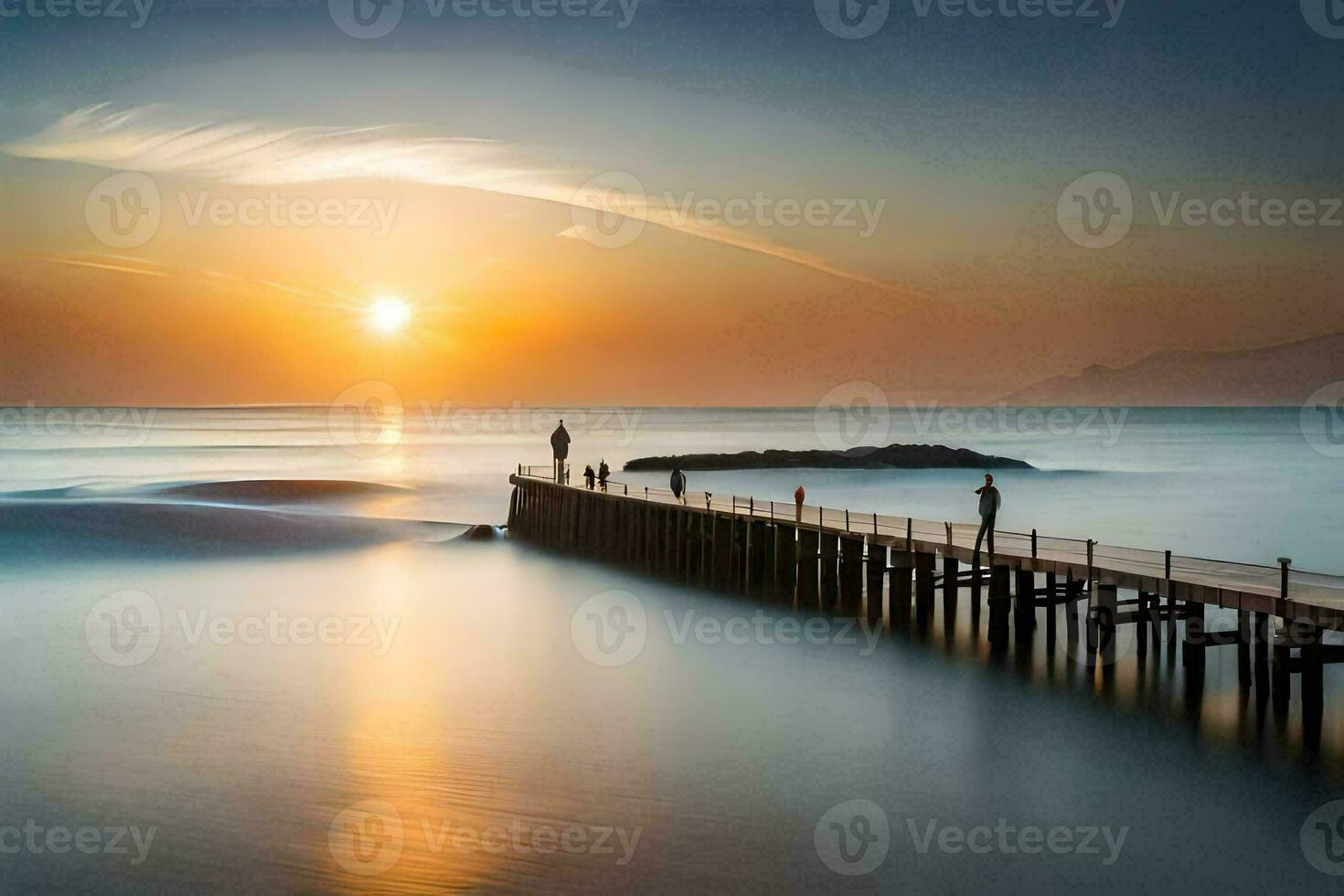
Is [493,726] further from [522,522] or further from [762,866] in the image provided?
[522,522]

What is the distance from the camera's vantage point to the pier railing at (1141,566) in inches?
670

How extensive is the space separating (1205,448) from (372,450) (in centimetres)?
8268

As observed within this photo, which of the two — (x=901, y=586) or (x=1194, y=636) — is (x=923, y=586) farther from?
(x=1194, y=636)

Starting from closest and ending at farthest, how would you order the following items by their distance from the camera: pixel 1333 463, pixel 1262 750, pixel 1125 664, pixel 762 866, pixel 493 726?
pixel 762 866 < pixel 1262 750 < pixel 493 726 < pixel 1125 664 < pixel 1333 463

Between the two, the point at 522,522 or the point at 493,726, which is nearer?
the point at 493,726

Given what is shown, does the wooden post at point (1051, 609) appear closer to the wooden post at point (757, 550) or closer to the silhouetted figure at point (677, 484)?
the wooden post at point (757, 550)

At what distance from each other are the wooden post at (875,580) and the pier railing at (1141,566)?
0.49 meters

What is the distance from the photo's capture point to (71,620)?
91.1ft

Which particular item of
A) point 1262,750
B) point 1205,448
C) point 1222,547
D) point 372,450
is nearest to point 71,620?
point 1262,750

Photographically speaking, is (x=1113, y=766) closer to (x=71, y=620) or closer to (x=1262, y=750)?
(x=1262, y=750)

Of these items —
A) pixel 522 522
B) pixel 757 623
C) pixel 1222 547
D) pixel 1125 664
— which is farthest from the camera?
pixel 522 522

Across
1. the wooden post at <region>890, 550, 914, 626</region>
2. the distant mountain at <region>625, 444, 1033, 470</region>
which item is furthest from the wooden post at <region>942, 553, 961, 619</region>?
the distant mountain at <region>625, 444, 1033, 470</region>

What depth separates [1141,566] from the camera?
20422mm

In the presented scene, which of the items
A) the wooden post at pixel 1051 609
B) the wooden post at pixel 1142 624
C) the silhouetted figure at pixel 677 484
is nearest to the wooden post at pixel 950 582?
the wooden post at pixel 1051 609
